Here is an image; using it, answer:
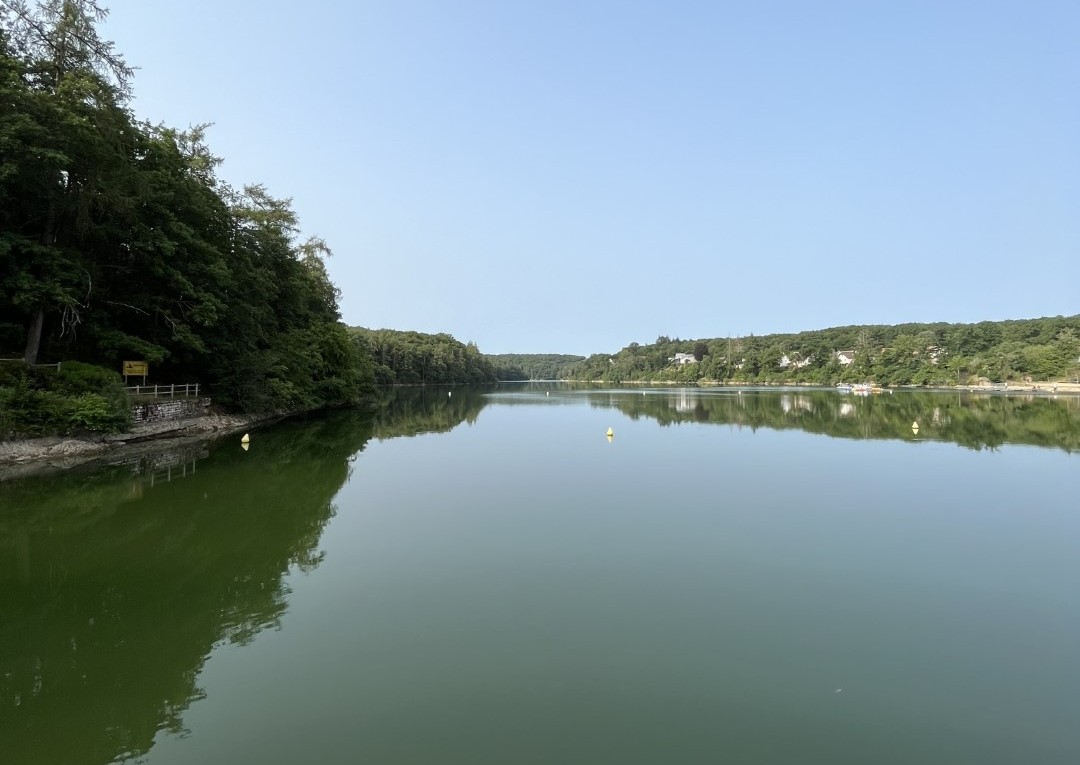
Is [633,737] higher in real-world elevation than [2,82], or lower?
lower

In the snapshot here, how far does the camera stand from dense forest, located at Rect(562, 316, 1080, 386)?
6731 centimetres

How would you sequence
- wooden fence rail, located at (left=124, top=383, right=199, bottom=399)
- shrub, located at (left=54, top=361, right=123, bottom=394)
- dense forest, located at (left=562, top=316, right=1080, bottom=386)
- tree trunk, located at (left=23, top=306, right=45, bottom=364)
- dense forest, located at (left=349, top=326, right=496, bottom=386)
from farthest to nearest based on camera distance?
dense forest, located at (left=349, top=326, right=496, bottom=386), dense forest, located at (left=562, top=316, right=1080, bottom=386), wooden fence rail, located at (left=124, top=383, right=199, bottom=399), tree trunk, located at (left=23, top=306, right=45, bottom=364), shrub, located at (left=54, top=361, right=123, bottom=394)

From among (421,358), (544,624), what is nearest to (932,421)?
(544,624)

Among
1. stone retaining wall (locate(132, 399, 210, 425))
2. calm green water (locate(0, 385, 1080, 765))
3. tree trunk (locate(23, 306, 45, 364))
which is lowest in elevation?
calm green water (locate(0, 385, 1080, 765))

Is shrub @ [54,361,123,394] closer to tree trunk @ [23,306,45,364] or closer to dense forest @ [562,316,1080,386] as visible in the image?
tree trunk @ [23,306,45,364]

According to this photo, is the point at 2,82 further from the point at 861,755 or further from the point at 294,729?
the point at 861,755

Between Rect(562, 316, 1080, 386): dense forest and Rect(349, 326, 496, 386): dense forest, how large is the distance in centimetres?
4492

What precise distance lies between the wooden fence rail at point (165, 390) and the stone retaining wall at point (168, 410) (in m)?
0.32

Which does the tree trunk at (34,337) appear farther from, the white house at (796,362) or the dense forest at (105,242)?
the white house at (796,362)

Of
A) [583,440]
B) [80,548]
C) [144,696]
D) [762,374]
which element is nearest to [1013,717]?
[144,696]

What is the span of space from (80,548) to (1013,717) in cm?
1120

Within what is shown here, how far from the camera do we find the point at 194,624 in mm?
5906

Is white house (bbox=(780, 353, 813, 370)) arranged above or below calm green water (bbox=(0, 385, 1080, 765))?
above

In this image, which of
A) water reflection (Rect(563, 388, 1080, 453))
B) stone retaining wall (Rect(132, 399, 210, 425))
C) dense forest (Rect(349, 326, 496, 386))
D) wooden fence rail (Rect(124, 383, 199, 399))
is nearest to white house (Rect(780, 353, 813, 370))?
dense forest (Rect(349, 326, 496, 386))
